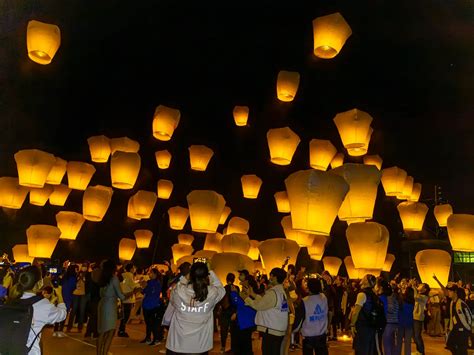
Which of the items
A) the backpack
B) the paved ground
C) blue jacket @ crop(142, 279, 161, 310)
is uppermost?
blue jacket @ crop(142, 279, 161, 310)

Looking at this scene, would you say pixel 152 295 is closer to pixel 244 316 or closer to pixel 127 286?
pixel 127 286

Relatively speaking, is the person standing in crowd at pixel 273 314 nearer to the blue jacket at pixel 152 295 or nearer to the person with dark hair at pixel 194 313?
Result: the person with dark hair at pixel 194 313

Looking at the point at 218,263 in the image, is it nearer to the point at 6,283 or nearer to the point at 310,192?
the point at 310,192

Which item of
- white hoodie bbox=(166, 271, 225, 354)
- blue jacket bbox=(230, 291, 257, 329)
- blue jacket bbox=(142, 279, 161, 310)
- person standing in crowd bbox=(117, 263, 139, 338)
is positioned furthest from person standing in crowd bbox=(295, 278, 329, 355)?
blue jacket bbox=(142, 279, 161, 310)

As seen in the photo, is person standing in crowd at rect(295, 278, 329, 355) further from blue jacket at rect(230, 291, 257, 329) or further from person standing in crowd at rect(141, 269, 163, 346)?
person standing in crowd at rect(141, 269, 163, 346)

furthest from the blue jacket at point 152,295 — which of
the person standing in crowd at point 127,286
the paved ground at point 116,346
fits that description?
the paved ground at point 116,346

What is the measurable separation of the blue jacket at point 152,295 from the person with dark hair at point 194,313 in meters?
4.41

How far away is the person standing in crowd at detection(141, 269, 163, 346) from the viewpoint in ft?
25.2

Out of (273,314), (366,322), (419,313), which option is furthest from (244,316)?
(419,313)

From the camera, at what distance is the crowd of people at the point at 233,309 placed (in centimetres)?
331

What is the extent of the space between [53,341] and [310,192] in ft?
14.6

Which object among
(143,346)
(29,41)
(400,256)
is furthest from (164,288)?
(400,256)

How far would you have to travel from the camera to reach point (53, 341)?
7.35 meters

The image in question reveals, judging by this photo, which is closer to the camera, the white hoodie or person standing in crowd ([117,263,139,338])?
the white hoodie
